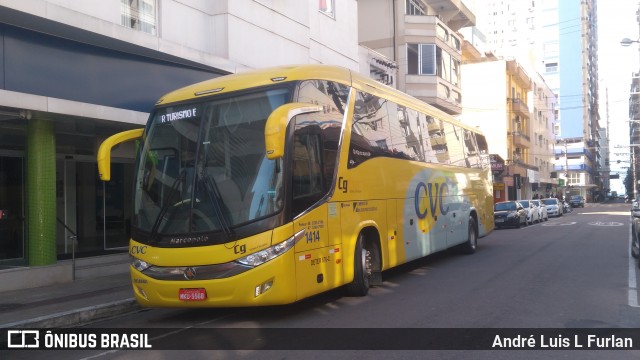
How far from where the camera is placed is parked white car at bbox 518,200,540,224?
A: 111 feet

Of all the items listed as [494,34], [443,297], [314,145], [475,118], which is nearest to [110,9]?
[314,145]

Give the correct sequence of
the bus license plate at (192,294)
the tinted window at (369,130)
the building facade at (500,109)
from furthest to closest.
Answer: the building facade at (500,109) → the tinted window at (369,130) → the bus license plate at (192,294)

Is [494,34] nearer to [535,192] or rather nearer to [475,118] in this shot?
[535,192]

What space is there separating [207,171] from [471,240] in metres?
10.5

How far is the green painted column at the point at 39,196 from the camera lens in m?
11.7

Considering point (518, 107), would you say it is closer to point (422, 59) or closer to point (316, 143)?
point (422, 59)

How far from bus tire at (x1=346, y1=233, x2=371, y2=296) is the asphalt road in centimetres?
15

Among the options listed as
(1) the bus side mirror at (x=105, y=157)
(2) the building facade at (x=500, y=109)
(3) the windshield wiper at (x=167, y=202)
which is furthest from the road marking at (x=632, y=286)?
(2) the building facade at (x=500, y=109)

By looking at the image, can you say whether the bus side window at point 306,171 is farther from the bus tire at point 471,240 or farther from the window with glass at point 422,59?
the window with glass at point 422,59

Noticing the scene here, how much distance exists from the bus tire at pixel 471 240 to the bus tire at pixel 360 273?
7010mm

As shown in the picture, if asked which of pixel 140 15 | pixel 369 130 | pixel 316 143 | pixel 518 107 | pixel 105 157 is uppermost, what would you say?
pixel 518 107

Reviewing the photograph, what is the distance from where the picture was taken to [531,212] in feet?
113

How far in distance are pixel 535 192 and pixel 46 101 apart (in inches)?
2774

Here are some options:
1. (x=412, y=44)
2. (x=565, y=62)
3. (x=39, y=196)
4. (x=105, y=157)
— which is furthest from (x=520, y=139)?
(x=105, y=157)
